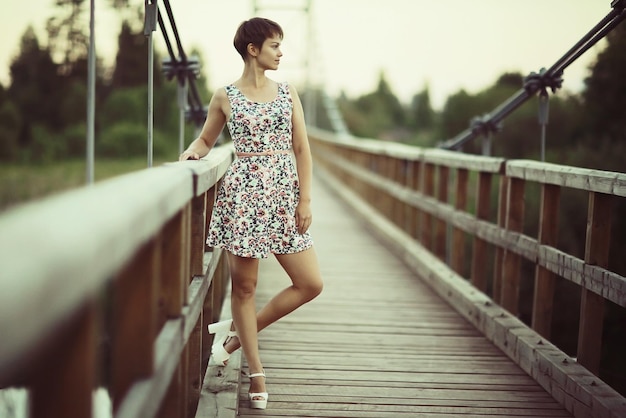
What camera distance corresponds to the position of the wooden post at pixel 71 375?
41.1 inches

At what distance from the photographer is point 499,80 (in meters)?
64.6

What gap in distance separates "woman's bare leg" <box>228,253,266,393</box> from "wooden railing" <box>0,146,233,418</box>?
0.77 m

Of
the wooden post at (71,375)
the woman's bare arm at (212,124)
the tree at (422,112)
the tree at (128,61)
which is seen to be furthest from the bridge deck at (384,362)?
the tree at (422,112)

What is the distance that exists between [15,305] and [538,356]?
2771 mm

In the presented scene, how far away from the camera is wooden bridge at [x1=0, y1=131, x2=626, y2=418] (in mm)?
942

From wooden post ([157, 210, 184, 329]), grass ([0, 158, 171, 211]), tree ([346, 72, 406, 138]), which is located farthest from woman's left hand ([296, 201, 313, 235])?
tree ([346, 72, 406, 138])

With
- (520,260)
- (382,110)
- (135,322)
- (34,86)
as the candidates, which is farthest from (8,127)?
(382,110)

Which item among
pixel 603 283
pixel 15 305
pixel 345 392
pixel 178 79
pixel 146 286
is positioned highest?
pixel 178 79

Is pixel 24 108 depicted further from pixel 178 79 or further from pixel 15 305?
pixel 15 305

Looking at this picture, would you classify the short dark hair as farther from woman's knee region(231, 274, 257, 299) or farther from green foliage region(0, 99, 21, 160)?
green foliage region(0, 99, 21, 160)

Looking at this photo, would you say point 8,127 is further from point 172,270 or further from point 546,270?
Answer: point 172,270

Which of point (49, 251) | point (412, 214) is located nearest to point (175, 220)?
point (49, 251)

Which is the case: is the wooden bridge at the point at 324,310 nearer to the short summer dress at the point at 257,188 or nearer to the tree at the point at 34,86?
the short summer dress at the point at 257,188

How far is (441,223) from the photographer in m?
5.86
